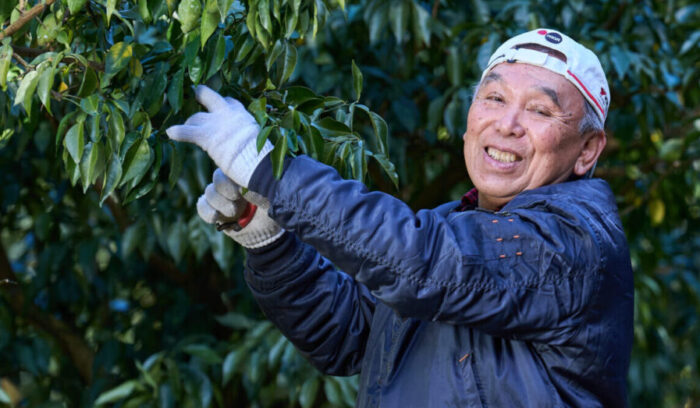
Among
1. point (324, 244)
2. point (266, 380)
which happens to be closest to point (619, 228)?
point (324, 244)

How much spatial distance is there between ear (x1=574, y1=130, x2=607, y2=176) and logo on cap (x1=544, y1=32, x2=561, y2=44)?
19 cm

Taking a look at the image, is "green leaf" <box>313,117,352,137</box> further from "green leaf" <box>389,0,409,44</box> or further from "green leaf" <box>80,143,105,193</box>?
"green leaf" <box>389,0,409,44</box>

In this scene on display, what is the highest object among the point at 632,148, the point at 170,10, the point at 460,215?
the point at 170,10

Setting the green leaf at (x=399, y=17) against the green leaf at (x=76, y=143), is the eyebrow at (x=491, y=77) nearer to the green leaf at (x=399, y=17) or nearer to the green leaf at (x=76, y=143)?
the green leaf at (x=76, y=143)

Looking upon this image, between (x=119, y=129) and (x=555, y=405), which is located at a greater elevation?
(x=119, y=129)

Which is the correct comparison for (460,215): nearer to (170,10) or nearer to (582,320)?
(582,320)

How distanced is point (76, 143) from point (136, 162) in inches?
4.3

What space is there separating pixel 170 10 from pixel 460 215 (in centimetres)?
63

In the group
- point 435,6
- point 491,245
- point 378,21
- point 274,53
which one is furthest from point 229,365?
point 491,245

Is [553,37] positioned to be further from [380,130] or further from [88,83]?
[88,83]

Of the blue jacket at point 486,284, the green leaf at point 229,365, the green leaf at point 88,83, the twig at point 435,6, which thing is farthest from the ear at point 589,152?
the green leaf at point 229,365

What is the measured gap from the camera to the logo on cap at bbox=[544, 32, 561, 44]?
1900 mm

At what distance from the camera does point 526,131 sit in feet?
6.15

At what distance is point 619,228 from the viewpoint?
1761 millimetres
